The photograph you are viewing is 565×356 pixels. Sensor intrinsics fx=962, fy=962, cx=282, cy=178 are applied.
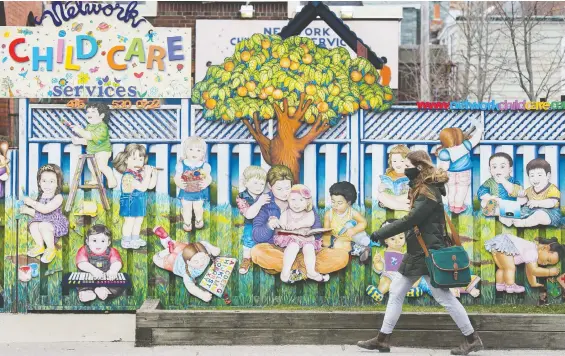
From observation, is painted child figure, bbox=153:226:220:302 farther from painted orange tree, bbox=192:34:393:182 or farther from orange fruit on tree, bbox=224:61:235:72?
orange fruit on tree, bbox=224:61:235:72

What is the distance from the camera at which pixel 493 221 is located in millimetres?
9344

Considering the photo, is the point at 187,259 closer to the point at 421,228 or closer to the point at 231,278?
the point at 231,278

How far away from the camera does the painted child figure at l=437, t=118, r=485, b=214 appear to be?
9.33 meters

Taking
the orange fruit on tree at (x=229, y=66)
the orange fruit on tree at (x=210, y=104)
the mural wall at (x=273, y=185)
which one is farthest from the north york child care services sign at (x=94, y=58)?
the orange fruit on tree at (x=229, y=66)

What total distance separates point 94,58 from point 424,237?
3.80 m

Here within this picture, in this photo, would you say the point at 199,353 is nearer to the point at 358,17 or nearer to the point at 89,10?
the point at 89,10

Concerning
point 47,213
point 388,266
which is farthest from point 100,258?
point 388,266

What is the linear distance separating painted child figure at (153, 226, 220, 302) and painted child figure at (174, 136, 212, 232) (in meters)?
0.20

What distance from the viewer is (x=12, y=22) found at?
607 inches

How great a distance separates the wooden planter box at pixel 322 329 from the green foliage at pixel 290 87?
2043 millimetres

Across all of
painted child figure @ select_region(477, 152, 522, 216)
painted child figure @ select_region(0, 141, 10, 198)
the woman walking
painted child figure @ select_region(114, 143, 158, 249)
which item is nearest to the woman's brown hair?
the woman walking

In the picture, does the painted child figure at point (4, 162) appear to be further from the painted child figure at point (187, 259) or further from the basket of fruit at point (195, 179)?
the basket of fruit at point (195, 179)

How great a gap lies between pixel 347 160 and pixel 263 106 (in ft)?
3.19

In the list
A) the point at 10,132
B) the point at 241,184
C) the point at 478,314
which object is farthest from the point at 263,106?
the point at 10,132
